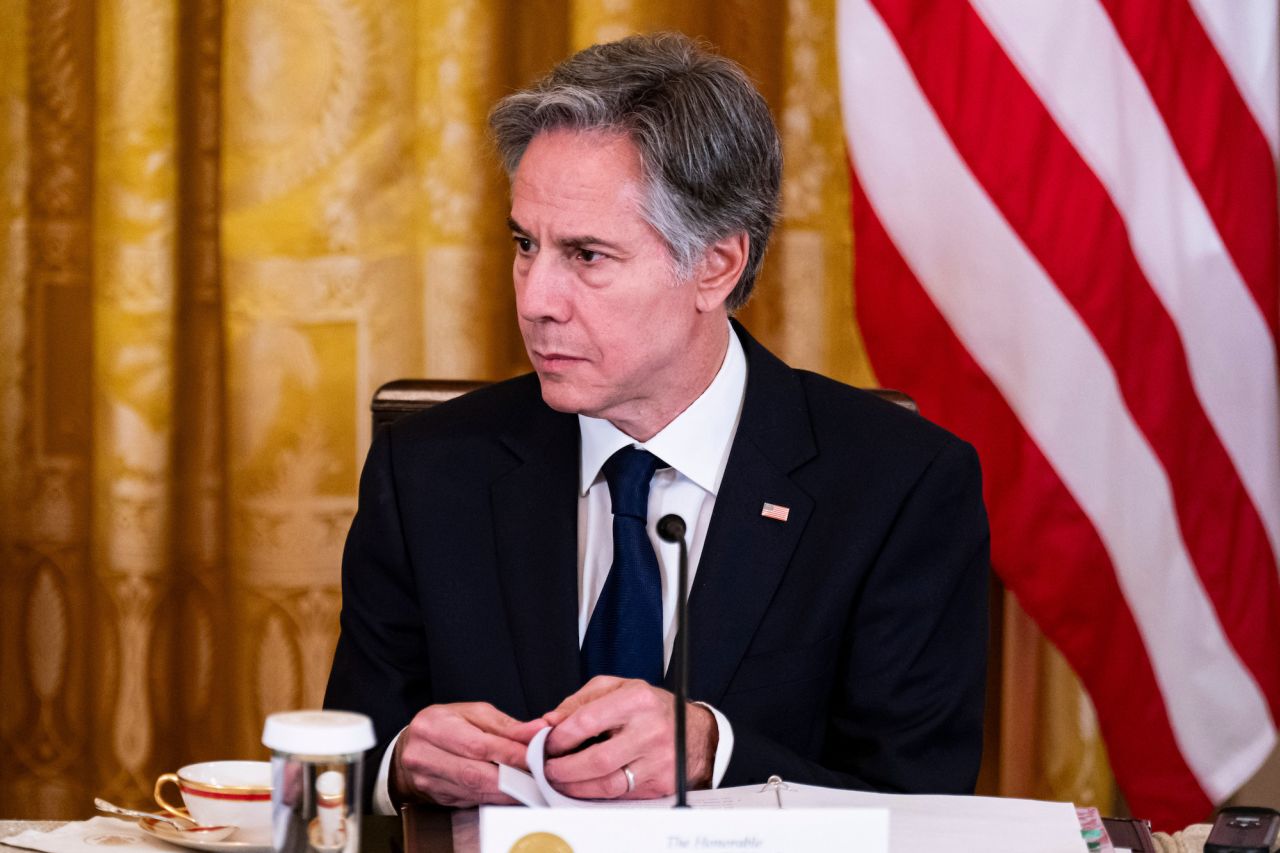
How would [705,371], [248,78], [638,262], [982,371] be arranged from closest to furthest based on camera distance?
[638,262]
[705,371]
[982,371]
[248,78]

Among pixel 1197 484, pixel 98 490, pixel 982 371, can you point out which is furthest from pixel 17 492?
pixel 1197 484

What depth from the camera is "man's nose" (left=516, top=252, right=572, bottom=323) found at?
1.82 m

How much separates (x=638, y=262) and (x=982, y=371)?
0.99 meters

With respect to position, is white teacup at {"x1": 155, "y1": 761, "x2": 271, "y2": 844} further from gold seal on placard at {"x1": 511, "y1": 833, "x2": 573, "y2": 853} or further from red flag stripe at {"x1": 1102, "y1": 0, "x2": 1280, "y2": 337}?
red flag stripe at {"x1": 1102, "y1": 0, "x2": 1280, "y2": 337}

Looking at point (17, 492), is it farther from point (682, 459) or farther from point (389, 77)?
point (682, 459)

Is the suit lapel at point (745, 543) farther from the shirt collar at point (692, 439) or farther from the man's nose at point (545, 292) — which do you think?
the man's nose at point (545, 292)

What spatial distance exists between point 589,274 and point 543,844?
35.3 inches

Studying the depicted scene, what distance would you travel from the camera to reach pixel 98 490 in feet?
9.63

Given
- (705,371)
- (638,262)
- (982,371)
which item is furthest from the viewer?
(982,371)

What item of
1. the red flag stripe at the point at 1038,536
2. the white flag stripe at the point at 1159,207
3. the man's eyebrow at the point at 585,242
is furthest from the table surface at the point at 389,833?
the white flag stripe at the point at 1159,207

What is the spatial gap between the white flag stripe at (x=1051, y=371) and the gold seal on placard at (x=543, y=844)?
171 centimetres

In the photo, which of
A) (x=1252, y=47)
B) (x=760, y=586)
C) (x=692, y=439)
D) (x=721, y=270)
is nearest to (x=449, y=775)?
(x=760, y=586)

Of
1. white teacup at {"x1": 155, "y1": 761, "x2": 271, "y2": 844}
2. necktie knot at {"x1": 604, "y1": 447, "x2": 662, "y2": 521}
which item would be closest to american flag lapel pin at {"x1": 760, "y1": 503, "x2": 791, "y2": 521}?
necktie knot at {"x1": 604, "y1": 447, "x2": 662, "y2": 521}

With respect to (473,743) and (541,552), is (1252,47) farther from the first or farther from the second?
(473,743)
